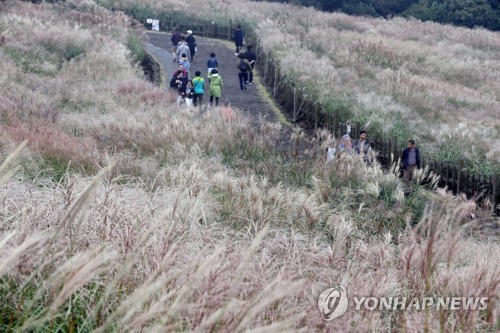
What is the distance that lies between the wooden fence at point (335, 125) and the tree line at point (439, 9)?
1815cm

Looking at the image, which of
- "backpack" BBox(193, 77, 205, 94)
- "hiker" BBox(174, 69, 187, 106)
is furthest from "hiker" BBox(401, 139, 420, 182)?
"hiker" BBox(174, 69, 187, 106)

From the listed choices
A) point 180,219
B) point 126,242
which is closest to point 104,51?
point 180,219

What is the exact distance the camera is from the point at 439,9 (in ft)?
157

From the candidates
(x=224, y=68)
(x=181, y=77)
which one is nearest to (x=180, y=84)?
(x=181, y=77)

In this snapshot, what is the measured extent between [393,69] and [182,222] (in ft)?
77.6

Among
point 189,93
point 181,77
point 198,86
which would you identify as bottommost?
point 189,93

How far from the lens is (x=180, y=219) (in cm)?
629

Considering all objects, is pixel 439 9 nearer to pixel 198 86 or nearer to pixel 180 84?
pixel 180 84

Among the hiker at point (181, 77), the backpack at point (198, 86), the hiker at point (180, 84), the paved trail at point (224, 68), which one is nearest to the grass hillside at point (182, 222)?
the backpack at point (198, 86)

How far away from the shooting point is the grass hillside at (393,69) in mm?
16828

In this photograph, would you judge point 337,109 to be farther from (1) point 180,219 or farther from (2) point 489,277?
(2) point 489,277

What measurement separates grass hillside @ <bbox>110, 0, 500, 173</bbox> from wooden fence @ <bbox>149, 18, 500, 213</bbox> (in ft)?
1.20

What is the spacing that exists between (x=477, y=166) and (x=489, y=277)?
10522 mm

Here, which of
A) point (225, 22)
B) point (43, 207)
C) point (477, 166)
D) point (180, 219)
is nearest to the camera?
point (43, 207)
